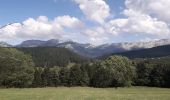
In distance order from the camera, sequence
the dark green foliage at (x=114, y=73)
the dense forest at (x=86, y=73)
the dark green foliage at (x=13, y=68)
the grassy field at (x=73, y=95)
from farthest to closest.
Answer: the dark green foliage at (x=114, y=73)
the dense forest at (x=86, y=73)
the dark green foliage at (x=13, y=68)
the grassy field at (x=73, y=95)

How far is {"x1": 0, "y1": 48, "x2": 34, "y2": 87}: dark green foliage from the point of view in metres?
101

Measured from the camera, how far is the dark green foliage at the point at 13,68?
332 ft

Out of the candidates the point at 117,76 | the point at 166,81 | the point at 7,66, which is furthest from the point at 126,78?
the point at 7,66

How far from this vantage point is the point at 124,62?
12656 centimetres

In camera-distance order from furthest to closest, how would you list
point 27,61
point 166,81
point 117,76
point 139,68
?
point 139,68 → point 166,81 → point 117,76 → point 27,61

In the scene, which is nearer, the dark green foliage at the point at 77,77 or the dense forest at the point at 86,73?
the dense forest at the point at 86,73

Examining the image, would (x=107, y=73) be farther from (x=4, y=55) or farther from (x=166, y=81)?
(x=4, y=55)

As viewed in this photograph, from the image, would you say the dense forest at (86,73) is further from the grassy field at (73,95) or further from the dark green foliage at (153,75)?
the grassy field at (73,95)

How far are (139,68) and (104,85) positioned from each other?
29562 mm

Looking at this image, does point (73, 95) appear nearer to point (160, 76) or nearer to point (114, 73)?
point (114, 73)

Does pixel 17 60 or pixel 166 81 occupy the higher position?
pixel 17 60

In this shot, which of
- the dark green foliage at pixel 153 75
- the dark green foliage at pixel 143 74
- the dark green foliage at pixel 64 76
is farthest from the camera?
the dark green foliage at pixel 64 76

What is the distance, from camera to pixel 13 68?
4038 inches

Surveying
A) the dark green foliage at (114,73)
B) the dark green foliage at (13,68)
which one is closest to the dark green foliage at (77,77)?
the dark green foliage at (114,73)
